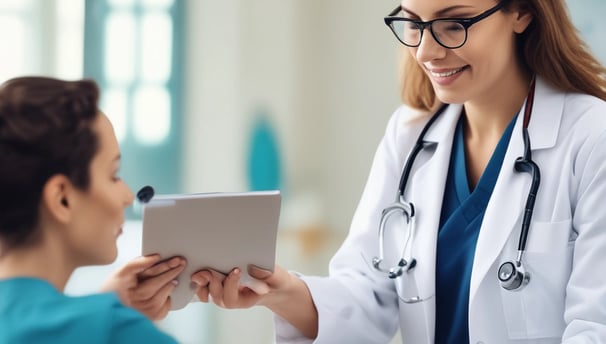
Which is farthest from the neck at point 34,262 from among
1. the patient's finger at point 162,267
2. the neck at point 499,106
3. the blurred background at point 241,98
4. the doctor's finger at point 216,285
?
the blurred background at point 241,98

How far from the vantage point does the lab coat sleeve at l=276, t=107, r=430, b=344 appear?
1557 millimetres

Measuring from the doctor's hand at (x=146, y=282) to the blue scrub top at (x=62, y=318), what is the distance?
0.30m

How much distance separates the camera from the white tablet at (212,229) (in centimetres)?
120

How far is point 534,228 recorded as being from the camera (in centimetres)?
139

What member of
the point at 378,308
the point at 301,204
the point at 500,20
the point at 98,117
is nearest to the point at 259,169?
the point at 301,204

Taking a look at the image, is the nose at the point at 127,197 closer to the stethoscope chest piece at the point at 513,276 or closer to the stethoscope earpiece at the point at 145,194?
the stethoscope earpiece at the point at 145,194

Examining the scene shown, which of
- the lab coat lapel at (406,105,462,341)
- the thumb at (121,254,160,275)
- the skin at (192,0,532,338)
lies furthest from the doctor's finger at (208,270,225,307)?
the lab coat lapel at (406,105,462,341)

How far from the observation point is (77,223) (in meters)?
1.02

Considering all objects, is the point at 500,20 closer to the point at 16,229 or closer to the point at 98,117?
the point at 98,117

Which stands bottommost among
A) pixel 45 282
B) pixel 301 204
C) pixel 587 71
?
pixel 301 204

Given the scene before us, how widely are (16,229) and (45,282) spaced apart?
0.07 metres

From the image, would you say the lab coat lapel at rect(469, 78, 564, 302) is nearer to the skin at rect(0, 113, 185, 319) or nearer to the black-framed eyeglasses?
the black-framed eyeglasses

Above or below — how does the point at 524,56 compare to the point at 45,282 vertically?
above

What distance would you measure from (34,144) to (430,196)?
81cm
